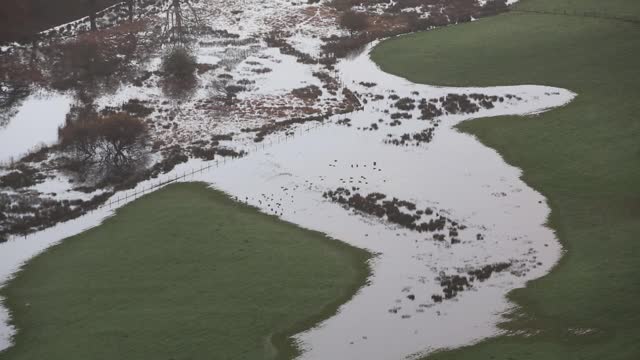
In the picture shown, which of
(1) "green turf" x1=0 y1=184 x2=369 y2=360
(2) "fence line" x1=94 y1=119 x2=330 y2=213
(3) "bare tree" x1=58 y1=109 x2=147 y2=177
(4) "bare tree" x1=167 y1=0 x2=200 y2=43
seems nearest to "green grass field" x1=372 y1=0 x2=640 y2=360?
(1) "green turf" x1=0 y1=184 x2=369 y2=360

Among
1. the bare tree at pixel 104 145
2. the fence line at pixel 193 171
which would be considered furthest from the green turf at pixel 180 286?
the bare tree at pixel 104 145

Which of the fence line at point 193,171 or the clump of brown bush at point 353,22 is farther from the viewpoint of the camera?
the clump of brown bush at point 353,22

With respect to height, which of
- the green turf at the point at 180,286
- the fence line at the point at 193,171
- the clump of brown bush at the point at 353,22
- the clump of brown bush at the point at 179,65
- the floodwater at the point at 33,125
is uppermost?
the clump of brown bush at the point at 353,22

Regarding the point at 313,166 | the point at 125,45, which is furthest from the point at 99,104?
the point at 313,166

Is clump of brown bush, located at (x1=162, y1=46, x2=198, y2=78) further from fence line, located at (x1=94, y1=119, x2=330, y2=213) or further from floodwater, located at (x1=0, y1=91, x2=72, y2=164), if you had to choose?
fence line, located at (x1=94, y1=119, x2=330, y2=213)

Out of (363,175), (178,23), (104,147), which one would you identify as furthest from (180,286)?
(178,23)

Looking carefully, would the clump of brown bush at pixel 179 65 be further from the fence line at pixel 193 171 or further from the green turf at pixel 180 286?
the green turf at pixel 180 286

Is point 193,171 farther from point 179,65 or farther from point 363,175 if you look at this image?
point 179,65
